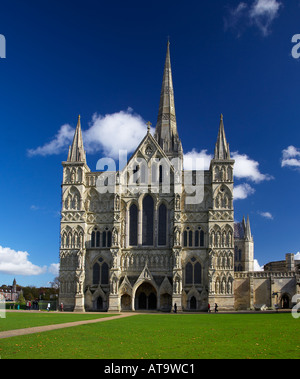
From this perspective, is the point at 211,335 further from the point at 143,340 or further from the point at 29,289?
the point at 29,289

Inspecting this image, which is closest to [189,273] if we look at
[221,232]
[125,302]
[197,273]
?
[197,273]

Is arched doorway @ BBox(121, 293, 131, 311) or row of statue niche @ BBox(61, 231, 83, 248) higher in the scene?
row of statue niche @ BBox(61, 231, 83, 248)

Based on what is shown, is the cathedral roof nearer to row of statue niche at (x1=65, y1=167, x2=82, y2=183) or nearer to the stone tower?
the stone tower

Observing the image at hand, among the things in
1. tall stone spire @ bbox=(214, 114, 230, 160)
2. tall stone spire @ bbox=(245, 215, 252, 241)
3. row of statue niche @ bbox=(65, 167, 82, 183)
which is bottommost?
tall stone spire @ bbox=(245, 215, 252, 241)

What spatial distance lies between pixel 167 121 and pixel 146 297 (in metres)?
28.3

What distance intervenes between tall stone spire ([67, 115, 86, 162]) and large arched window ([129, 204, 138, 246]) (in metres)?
9.99

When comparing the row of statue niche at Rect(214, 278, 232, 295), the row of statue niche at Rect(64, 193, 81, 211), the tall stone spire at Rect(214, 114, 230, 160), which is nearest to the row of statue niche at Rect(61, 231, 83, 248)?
the row of statue niche at Rect(64, 193, 81, 211)

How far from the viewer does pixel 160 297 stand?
55.8 meters

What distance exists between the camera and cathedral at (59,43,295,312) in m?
56.4

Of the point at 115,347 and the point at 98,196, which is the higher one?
the point at 98,196

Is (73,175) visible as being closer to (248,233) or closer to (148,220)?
(148,220)

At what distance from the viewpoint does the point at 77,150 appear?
6269cm
